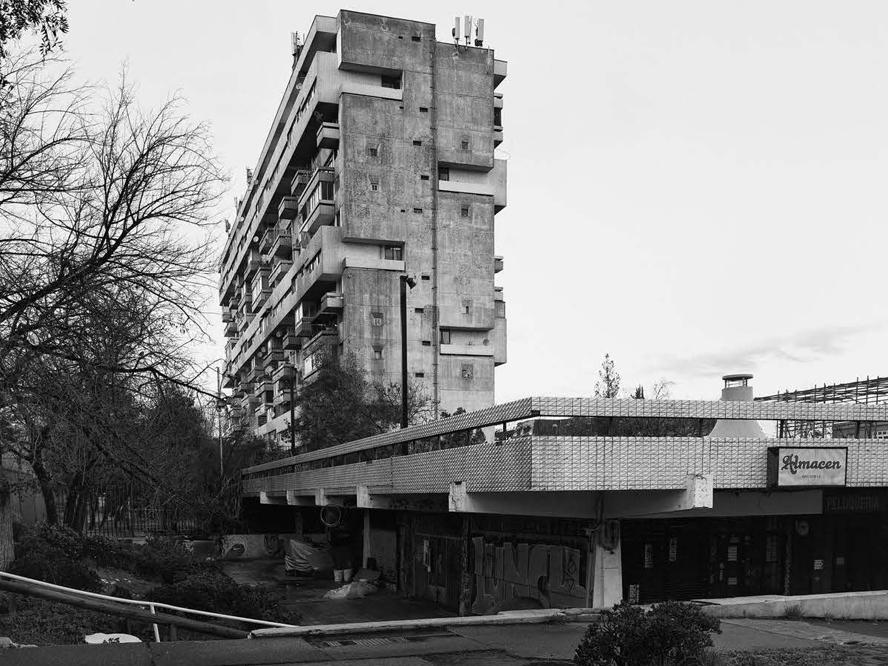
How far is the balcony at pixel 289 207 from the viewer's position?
78.2 metres

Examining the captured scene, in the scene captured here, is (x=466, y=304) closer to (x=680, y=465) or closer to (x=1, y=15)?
(x=680, y=465)

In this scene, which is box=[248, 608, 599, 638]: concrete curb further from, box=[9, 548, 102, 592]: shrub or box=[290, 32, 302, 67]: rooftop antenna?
box=[290, 32, 302, 67]: rooftop antenna

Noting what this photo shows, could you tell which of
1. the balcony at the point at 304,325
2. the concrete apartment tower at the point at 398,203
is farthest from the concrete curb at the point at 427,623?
the balcony at the point at 304,325

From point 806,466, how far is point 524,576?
7369mm

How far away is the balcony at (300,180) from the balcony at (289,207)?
2.57 feet

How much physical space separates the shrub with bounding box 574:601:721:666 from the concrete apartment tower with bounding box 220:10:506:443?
57326 mm

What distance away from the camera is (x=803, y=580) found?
19797mm

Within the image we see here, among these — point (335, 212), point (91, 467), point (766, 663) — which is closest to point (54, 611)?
point (91, 467)

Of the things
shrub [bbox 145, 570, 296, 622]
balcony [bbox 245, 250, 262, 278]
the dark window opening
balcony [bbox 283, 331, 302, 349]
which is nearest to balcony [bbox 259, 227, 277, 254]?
balcony [bbox 245, 250, 262, 278]

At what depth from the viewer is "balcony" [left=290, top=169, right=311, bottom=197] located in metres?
75.6

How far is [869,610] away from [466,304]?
55305 mm

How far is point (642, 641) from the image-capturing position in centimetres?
938

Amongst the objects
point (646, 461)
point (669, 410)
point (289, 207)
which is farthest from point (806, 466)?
point (289, 207)

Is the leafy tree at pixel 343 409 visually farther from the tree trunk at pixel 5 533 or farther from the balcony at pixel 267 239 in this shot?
the balcony at pixel 267 239
